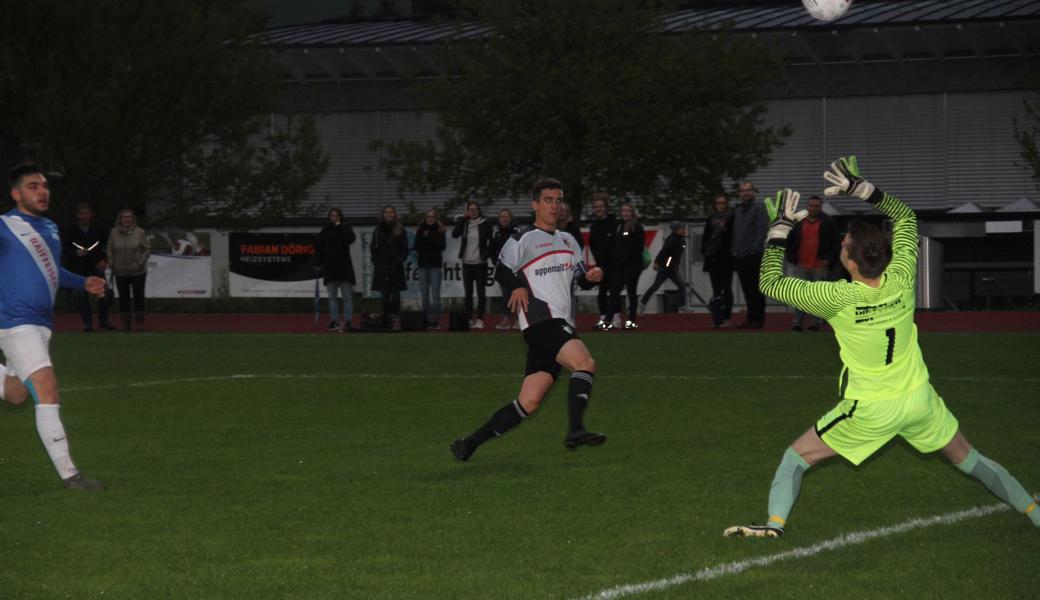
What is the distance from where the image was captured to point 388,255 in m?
24.4

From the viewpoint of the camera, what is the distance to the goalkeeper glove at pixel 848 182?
6.90m

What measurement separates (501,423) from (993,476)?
138 inches

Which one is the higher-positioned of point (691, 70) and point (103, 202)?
point (691, 70)

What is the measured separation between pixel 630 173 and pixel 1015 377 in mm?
22392

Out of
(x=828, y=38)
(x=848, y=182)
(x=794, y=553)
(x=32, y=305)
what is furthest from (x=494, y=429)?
(x=828, y=38)

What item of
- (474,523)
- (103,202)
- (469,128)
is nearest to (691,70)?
(469,128)

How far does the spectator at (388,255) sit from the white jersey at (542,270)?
14334mm

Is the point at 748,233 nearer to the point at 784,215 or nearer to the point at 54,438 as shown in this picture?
the point at 54,438

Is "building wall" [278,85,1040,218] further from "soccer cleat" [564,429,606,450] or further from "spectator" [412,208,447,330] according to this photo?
"soccer cleat" [564,429,606,450]

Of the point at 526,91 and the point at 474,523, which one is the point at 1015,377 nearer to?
the point at 474,523

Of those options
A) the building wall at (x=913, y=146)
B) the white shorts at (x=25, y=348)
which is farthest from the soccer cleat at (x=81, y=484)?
the building wall at (x=913, y=146)

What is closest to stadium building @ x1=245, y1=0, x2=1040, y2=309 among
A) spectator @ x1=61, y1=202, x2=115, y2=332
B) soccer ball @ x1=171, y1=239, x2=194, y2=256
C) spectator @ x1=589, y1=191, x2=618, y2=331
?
soccer ball @ x1=171, y1=239, x2=194, y2=256

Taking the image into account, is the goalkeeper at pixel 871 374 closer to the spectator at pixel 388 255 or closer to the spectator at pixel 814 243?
Answer: the spectator at pixel 814 243

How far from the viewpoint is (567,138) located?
37.1 meters
